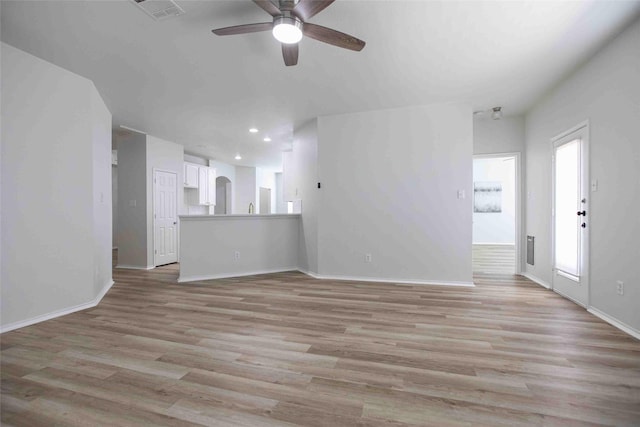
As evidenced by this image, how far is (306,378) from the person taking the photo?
6.21 feet

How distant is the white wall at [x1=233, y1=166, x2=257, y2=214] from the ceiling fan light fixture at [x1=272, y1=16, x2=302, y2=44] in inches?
312

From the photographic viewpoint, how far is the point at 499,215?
8.08 meters

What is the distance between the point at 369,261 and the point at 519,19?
335 centimetres

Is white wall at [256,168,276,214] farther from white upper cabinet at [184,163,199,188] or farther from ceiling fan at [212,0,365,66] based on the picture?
ceiling fan at [212,0,365,66]

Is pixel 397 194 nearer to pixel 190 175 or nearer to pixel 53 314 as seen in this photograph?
pixel 53 314

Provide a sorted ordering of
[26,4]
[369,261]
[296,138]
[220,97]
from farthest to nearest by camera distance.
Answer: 1. [296,138]
2. [369,261]
3. [220,97]
4. [26,4]

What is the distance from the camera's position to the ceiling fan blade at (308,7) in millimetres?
1952

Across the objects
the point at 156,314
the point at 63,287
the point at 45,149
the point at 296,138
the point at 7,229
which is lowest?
the point at 156,314

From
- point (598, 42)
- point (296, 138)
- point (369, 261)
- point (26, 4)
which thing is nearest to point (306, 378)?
point (369, 261)

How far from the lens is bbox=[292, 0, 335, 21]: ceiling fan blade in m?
1.95

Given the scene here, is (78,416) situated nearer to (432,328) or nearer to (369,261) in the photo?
(432,328)

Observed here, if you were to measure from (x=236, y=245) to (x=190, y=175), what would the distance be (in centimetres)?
334

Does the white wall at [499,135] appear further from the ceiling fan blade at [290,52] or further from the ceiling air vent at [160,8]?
the ceiling air vent at [160,8]

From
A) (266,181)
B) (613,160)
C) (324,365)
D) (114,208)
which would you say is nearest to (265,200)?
(266,181)
